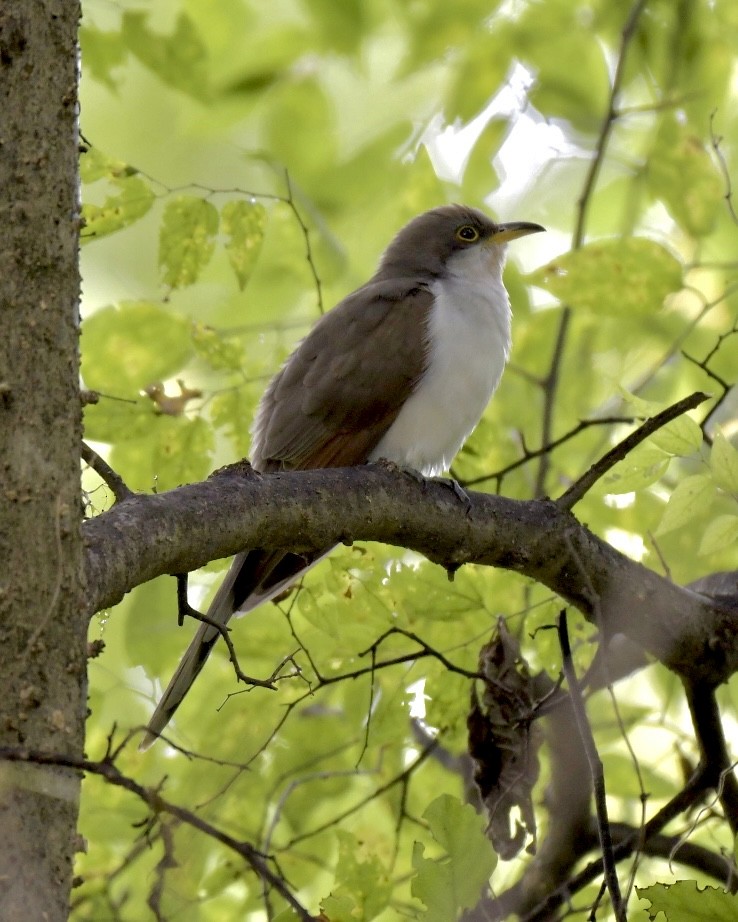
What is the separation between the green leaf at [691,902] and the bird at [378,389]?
1.84 metres

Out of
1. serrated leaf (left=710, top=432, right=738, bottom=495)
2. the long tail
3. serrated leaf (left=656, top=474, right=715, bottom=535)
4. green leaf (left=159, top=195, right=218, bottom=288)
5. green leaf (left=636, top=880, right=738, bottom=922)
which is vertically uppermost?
green leaf (left=159, top=195, right=218, bottom=288)

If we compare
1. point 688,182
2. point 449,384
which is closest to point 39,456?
point 449,384

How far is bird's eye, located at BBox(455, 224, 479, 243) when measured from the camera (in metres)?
5.28

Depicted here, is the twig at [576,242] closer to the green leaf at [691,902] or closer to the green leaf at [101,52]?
the green leaf at [101,52]

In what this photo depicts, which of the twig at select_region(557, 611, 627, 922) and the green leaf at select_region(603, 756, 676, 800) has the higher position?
the green leaf at select_region(603, 756, 676, 800)

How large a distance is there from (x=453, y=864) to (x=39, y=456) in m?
1.06

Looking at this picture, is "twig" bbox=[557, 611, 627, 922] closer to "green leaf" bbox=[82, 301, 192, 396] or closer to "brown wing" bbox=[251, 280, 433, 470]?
"brown wing" bbox=[251, 280, 433, 470]

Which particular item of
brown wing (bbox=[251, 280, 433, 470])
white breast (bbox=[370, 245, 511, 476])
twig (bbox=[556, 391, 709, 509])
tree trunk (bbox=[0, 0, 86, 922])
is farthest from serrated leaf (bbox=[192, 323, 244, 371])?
tree trunk (bbox=[0, 0, 86, 922])

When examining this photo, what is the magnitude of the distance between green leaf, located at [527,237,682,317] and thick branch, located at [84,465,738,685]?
0.82 m

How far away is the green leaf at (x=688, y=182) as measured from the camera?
163 inches

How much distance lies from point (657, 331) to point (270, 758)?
2.52 meters

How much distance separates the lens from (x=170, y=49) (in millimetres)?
4090

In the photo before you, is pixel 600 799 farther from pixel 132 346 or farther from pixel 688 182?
pixel 688 182

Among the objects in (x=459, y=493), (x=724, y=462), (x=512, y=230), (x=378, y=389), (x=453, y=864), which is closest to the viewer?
(x=453, y=864)
